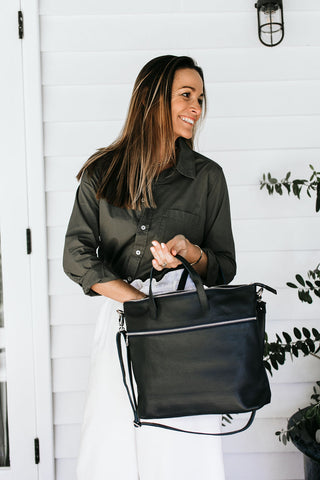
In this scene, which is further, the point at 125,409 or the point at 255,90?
the point at 255,90

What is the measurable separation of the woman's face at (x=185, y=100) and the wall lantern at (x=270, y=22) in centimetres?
72

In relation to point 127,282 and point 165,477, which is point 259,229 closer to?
point 127,282

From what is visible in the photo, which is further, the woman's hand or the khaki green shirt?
the khaki green shirt

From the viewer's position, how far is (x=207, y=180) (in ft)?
5.09

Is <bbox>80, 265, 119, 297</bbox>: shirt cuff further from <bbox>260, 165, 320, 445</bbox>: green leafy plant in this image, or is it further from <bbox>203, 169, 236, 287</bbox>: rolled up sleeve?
<bbox>260, 165, 320, 445</bbox>: green leafy plant

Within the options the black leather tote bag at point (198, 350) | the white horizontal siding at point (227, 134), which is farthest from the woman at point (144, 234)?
the white horizontal siding at point (227, 134)

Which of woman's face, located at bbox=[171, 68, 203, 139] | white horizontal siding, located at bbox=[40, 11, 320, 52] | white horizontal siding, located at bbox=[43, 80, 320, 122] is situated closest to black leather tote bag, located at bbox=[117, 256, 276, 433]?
woman's face, located at bbox=[171, 68, 203, 139]

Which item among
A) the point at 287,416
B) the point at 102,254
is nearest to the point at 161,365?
the point at 102,254

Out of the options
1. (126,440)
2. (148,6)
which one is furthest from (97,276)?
(148,6)

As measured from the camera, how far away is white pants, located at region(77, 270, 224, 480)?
1.40m

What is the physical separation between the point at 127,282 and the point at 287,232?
93 cm

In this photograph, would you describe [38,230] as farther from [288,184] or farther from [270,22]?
[270,22]

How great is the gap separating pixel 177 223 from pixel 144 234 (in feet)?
0.32

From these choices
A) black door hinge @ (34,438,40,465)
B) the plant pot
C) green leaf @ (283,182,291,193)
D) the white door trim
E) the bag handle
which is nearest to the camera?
the bag handle
